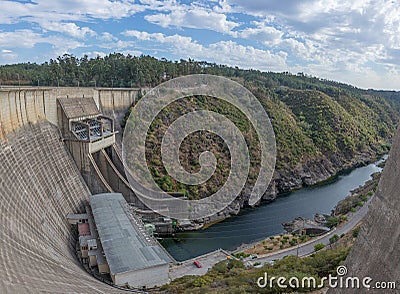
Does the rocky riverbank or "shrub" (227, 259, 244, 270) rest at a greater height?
"shrub" (227, 259, 244, 270)

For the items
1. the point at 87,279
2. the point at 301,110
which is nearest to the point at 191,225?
the point at 87,279

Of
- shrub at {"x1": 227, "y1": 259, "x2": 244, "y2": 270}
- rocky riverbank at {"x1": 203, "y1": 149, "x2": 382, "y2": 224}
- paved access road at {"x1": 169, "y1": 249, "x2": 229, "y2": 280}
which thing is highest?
shrub at {"x1": 227, "y1": 259, "x2": 244, "y2": 270}

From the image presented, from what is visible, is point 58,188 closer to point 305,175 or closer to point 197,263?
point 197,263

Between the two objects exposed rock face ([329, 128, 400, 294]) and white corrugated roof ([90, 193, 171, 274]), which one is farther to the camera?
white corrugated roof ([90, 193, 171, 274])

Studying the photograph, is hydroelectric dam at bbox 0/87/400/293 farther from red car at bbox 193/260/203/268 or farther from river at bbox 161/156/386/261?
red car at bbox 193/260/203/268

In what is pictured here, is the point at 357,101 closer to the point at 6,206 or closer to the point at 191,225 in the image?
the point at 191,225

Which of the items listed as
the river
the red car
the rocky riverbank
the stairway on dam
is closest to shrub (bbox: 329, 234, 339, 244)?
the river
